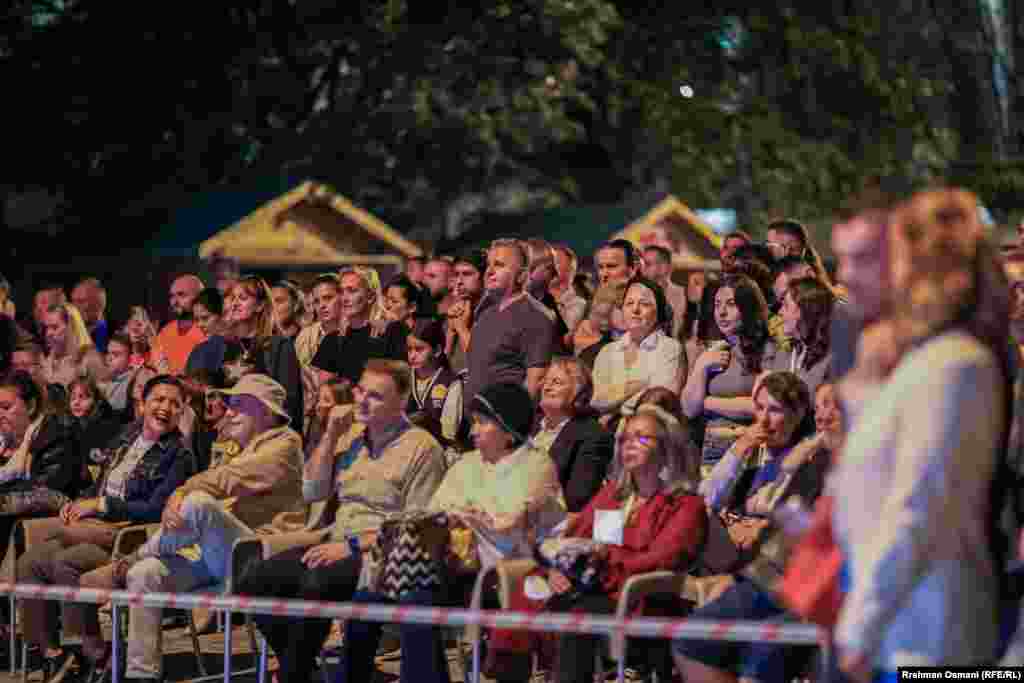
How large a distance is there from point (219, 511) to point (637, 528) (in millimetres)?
2143

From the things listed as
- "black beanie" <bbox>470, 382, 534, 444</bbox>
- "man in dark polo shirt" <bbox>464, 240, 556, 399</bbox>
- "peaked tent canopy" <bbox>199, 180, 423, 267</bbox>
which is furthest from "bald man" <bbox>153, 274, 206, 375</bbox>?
"peaked tent canopy" <bbox>199, 180, 423, 267</bbox>

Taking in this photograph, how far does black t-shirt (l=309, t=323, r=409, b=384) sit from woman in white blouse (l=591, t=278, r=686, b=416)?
1.50 meters

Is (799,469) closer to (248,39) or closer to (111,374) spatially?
(111,374)

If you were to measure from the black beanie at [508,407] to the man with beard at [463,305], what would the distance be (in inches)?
95.4

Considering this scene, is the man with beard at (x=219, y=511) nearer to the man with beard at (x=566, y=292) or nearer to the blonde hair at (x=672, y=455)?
the blonde hair at (x=672, y=455)

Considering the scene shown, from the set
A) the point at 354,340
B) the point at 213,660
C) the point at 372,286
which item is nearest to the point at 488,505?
the point at 213,660

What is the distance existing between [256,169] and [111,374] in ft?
52.8

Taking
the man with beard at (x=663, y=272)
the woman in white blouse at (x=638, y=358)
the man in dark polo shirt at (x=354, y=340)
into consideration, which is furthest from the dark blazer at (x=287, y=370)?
the man with beard at (x=663, y=272)

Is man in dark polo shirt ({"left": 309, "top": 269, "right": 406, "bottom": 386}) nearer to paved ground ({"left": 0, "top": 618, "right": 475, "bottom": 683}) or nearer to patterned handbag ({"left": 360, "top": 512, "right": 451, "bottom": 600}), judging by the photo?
paved ground ({"left": 0, "top": 618, "right": 475, "bottom": 683})

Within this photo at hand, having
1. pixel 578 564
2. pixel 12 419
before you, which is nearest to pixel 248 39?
pixel 12 419

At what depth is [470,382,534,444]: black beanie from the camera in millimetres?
8383

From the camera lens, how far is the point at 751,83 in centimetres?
3020

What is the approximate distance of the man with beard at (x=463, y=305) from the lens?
11.0m

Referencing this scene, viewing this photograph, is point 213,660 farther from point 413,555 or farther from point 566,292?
point 566,292
